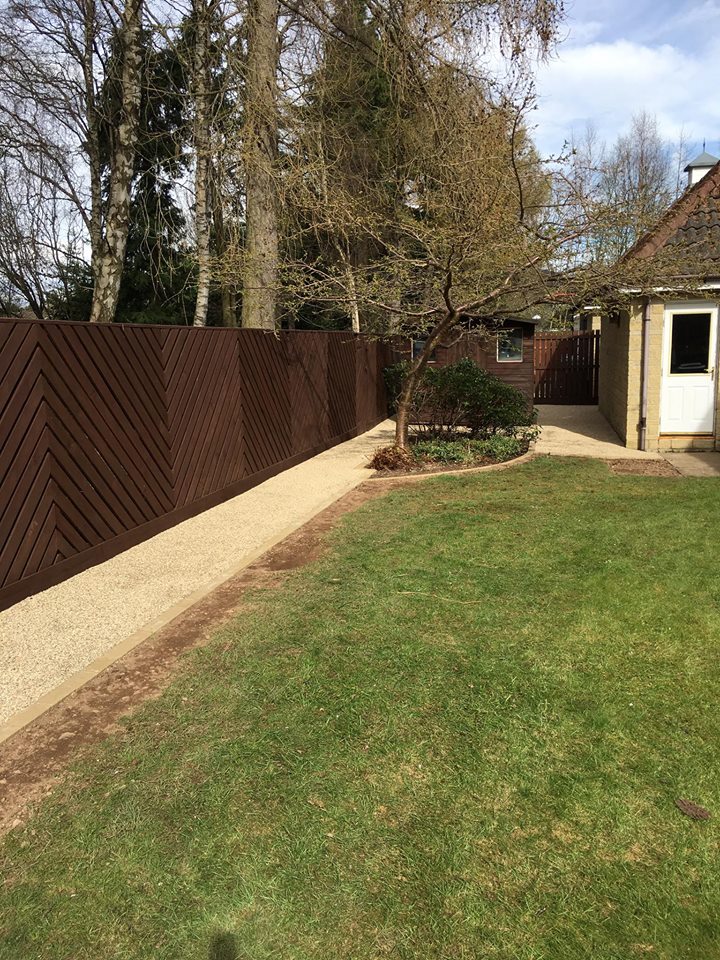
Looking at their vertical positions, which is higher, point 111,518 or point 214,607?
point 111,518

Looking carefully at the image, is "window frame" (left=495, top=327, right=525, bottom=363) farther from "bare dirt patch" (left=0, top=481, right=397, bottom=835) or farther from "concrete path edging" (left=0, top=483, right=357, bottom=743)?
"bare dirt patch" (left=0, top=481, right=397, bottom=835)

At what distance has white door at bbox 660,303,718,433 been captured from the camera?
10375mm

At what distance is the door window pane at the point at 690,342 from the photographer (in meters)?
10.4

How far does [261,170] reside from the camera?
10.3m

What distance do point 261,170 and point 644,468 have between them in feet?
23.5

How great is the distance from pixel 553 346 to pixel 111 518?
1688 cm

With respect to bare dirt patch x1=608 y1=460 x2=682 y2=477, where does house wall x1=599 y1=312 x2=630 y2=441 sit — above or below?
above

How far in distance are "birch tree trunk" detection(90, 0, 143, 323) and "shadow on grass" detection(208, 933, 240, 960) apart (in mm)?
11765

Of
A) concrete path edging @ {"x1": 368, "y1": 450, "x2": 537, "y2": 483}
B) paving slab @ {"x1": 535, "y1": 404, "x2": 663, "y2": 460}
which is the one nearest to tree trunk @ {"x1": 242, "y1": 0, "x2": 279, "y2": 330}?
concrete path edging @ {"x1": 368, "y1": 450, "x2": 537, "y2": 483}

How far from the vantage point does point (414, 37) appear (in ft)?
34.5

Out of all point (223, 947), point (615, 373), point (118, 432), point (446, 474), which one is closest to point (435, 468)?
point (446, 474)

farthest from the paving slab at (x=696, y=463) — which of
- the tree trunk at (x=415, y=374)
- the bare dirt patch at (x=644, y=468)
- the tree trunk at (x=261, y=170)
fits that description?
the tree trunk at (x=261, y=170)

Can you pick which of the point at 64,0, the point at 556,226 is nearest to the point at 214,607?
the point at 556,226

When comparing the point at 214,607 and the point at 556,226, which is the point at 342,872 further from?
the point at 556,226
